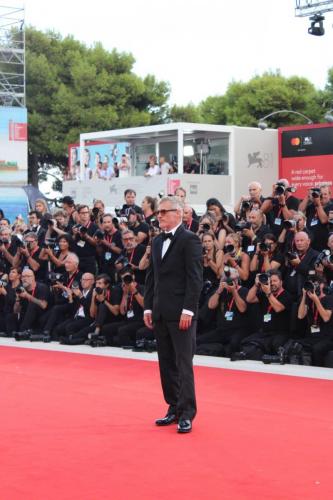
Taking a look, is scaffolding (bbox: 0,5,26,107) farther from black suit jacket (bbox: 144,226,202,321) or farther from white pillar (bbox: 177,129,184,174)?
black suit jacket (bbox: 144,226,202,321)

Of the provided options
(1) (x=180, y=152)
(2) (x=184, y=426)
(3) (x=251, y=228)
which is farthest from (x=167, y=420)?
(1) (x=180, y=152)

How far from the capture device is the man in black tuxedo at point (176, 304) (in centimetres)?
677

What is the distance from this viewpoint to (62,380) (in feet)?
31.4

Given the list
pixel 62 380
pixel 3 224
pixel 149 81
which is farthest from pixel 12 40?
pixel 62 380

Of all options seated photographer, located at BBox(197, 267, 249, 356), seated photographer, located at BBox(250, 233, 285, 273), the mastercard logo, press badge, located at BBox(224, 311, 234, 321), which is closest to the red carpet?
seated photographer, located at BBox(197, 267, 249, 356)

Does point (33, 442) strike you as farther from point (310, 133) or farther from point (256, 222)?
point (310, 133)

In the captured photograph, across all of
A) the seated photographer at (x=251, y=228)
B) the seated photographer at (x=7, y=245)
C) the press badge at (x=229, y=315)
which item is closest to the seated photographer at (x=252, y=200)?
the seated photographer at (x=251, y=228)

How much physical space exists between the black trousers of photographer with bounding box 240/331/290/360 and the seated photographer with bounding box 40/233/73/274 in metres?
3.58

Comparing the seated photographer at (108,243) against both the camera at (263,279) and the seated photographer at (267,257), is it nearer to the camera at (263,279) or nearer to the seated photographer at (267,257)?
the seated photographer at (267,257)

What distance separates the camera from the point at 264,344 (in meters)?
10.8

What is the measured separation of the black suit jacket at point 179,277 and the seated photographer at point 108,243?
6.20m

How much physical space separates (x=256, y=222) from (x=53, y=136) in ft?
132

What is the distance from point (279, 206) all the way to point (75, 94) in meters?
41.9

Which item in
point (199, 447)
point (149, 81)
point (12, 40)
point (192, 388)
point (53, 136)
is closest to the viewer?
point (199, 447)
